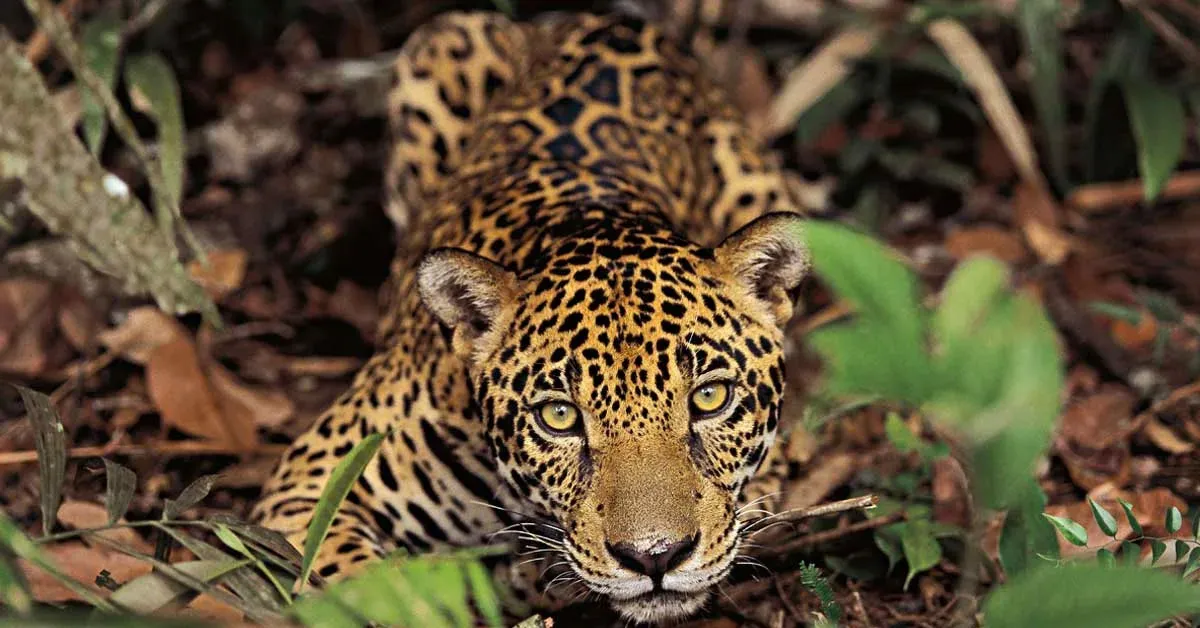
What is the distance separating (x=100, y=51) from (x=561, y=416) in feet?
11.0

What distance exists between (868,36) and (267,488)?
4.16 metres

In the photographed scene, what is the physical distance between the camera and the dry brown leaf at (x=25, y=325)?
20.5 feet

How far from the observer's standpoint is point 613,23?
21.6 ft

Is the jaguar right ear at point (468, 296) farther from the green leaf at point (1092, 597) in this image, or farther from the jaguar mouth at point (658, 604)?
the green leaf at point (1092, 597)

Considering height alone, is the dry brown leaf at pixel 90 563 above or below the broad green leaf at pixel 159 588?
below

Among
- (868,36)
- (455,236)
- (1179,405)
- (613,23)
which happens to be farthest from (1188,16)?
(455,236)

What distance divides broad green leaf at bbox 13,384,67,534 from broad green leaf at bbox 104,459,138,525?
118mm

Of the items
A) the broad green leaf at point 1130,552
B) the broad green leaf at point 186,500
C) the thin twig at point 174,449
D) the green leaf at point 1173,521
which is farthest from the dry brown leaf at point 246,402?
the green leaf at point 1173,521

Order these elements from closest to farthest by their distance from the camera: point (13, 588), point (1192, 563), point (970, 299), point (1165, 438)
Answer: point (970, 299)
point (13, 588)
point (1192, 563)
point (1165, 438)

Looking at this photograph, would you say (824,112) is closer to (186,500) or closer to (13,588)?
(186,500)

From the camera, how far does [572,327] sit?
162 inches

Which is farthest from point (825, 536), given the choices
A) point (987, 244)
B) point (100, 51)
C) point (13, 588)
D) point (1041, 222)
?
point (100, 51)

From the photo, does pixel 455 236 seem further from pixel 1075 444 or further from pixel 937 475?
pixel 1075 444

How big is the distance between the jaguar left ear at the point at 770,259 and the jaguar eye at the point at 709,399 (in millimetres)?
424
